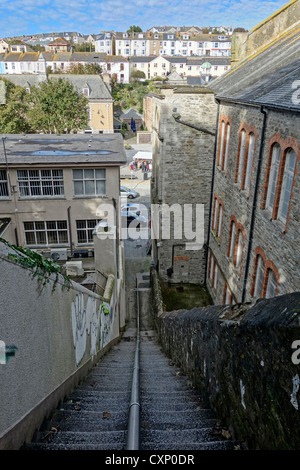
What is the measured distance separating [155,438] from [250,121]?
37.3 ft

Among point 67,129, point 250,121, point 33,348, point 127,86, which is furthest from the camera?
point 127,86

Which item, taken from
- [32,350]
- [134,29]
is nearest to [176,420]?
[32,350]

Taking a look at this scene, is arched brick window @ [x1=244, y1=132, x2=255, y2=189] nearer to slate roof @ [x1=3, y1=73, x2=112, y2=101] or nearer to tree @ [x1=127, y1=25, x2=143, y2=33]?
slate roof @ [x1=3, y1=73, x2=112, y2=101]

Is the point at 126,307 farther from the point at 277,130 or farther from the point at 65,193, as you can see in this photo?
the point at 277,130

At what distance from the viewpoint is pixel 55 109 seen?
38.8 metres

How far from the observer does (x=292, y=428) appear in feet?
8.23

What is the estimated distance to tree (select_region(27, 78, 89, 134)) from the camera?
38.4 m

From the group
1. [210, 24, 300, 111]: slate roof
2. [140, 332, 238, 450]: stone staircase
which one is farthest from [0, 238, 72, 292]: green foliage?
[210, 24, 300, 111]: slate roof

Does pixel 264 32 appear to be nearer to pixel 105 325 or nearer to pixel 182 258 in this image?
pixel 182 258

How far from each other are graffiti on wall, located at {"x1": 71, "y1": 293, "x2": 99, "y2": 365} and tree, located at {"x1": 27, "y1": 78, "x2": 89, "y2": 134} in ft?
111

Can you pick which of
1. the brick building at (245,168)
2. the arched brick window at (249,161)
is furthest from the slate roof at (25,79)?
the arched brick window at (249,161)

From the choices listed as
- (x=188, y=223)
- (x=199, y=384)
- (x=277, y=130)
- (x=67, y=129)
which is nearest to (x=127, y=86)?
(x=67, y=129)

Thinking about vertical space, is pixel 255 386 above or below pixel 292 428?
below
